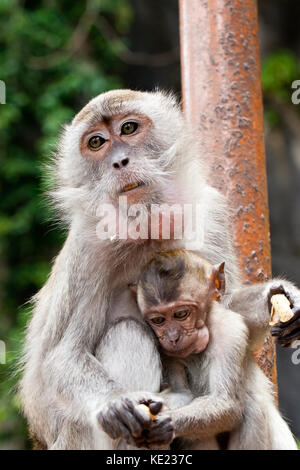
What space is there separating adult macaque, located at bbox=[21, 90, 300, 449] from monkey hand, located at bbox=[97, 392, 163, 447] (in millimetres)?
181

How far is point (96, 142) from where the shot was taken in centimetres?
330

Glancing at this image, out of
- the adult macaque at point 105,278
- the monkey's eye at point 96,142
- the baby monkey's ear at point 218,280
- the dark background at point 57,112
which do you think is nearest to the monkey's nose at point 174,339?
the adult macaque at point 105,278

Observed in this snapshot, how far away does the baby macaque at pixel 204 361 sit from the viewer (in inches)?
106

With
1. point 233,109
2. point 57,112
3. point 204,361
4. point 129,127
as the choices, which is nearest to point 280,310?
point 204,361

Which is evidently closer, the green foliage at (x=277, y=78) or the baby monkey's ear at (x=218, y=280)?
the baby monkey's ear at (x=218, y=280)

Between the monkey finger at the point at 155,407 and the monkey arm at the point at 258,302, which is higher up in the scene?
the monkey arm at the point at 258,302

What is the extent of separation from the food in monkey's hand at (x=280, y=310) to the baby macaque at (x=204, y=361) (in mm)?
174

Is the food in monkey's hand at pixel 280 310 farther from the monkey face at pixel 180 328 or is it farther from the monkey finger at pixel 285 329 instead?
the monkey face at pixel 180 328

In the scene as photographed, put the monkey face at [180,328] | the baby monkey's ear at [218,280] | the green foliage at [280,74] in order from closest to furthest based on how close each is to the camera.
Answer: the monkey face at [180,328], the baby monkey's ear at [218,280], the green foliage at [280,74]

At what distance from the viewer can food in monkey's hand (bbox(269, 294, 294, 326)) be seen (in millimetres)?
2960

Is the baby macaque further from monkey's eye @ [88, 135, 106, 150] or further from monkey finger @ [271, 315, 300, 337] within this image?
monkey's eye @ [88, 135, 106, 150]

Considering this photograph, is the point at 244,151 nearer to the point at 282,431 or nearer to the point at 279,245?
the point at 282,431

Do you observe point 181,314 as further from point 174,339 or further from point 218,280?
point 218,280
